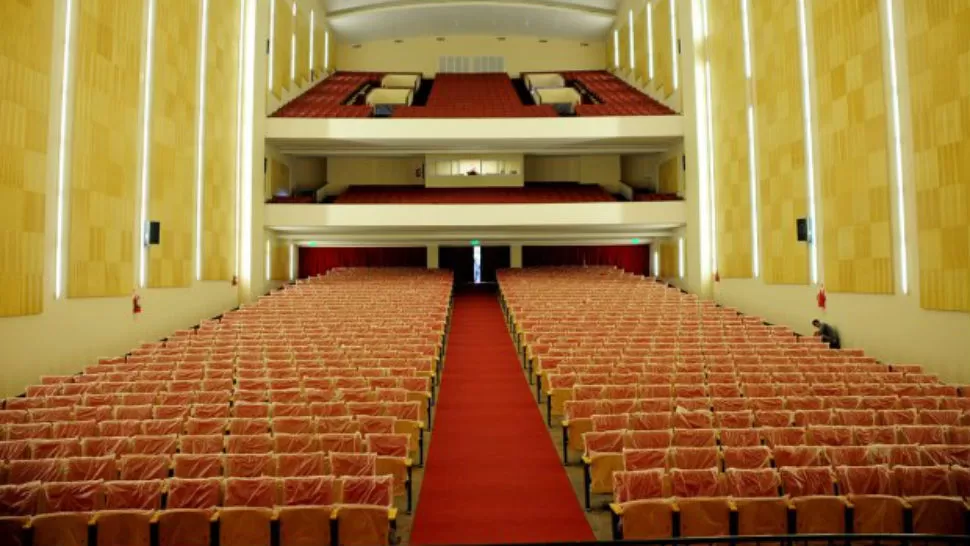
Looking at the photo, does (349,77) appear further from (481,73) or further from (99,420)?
(99,420)

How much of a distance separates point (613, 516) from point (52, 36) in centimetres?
707

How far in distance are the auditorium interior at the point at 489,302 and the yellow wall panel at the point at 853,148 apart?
0.04 metres

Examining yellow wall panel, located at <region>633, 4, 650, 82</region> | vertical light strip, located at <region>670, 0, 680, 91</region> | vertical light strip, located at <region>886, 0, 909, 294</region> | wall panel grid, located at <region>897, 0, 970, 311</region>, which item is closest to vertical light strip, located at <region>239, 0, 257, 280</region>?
vertical light strip, located at <region>670, 0, 680, 91</region>

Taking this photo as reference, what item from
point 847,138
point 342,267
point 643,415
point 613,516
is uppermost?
point 847,138

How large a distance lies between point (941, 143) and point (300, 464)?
6589 mm

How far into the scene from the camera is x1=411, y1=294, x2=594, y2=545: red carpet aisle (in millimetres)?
3436

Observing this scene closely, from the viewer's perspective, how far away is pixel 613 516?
3062 millimetres

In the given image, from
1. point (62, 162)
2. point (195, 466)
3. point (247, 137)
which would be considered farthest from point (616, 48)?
point (195, 466)

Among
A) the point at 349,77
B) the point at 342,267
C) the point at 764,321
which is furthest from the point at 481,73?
the point at 764,321

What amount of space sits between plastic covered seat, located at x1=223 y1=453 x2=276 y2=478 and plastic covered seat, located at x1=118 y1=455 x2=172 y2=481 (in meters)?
0.35

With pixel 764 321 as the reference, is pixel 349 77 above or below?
above

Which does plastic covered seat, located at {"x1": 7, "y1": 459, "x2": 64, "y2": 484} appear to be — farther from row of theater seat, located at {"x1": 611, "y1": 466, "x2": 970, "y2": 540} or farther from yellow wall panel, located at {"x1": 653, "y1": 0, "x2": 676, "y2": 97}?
yellow wall panel, located at {"x1": 653, "y1": 0, "x2": 676, "y2": 97}

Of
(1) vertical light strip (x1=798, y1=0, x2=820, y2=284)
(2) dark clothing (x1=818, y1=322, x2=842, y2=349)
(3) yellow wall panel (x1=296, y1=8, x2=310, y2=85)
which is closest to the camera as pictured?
(2) dark clothing (x1=818, y1=322, x2=842, y2=349)

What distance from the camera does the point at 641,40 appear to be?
16125 millimetres
